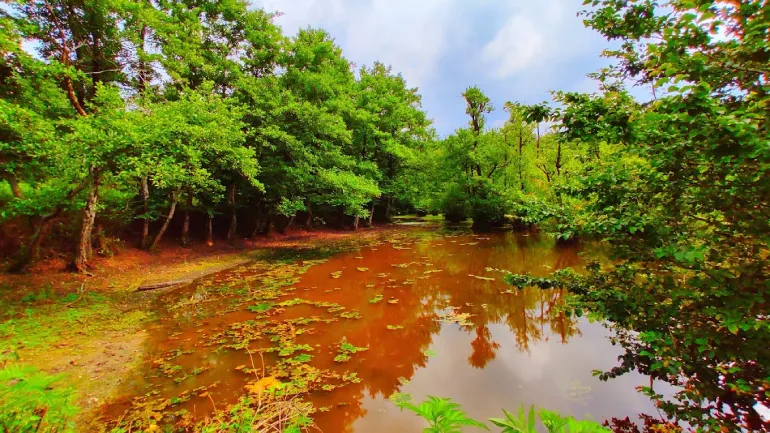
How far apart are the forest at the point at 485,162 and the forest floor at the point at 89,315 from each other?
0.93 metres

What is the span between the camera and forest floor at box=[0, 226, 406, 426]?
4922mm

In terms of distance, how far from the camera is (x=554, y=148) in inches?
758

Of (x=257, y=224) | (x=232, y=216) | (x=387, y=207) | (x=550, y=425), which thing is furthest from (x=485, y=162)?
(x=550, y=425)

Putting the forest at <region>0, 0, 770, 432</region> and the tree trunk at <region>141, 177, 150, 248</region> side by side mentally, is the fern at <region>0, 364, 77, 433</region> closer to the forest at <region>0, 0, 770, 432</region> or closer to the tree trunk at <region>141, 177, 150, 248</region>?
the forest at <region>0, 0, 770, 432</region>

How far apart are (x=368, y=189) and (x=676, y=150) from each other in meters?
18.1

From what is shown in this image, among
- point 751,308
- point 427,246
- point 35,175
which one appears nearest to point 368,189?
point 427,246


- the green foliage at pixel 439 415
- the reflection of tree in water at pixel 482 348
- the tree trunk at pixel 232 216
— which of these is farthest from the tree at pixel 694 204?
the tree trunk at pixel 232 216

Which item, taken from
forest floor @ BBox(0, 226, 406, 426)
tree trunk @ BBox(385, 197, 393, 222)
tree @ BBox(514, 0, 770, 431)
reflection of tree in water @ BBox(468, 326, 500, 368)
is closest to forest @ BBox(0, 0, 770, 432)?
tree @ BBox(514, 0, 770, 431)

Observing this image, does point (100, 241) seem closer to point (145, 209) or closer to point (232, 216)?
point (145, 209)

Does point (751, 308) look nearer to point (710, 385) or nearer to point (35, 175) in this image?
point (710, 385)

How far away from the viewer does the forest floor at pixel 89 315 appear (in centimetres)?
492

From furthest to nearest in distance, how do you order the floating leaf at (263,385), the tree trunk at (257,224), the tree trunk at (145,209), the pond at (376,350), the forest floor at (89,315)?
1. the tree trunk at (257,224)
2. the tree trunk at (145,209)
3. the forest floor at (89,315)
4. the floating leaf at (263,385)
5. the pond at (376,350)

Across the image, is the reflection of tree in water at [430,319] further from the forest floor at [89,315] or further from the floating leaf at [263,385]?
the forest floor at [89,315]

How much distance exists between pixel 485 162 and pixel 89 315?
23.5 metres
